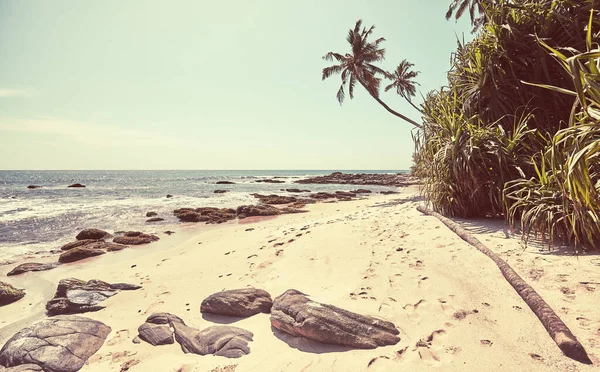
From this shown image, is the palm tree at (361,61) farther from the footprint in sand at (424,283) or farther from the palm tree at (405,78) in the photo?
the footprint in sand at (424,283)

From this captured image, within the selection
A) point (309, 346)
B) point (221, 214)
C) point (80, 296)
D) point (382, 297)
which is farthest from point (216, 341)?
point (221, 214)

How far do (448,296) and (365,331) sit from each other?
1245mm

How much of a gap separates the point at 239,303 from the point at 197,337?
691 millimetres

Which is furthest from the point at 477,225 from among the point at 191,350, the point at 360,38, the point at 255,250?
the point at 360,38

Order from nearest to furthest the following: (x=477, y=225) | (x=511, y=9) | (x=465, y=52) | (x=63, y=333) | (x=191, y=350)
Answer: (x=191, y=350)
(x=63, y=333)
(x=477, y=225)
(x=511, y=9)
(x=465, y=52)

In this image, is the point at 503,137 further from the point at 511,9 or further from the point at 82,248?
the point at 82,248

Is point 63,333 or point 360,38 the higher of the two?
point 360,38

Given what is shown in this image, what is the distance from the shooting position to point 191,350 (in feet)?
9.92

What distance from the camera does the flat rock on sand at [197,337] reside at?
2.96 m

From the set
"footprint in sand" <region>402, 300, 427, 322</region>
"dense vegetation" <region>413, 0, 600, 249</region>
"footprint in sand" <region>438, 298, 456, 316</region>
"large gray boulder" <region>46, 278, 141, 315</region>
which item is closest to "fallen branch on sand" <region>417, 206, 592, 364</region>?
"footprint in sand" <region>438, 298, 456, 316</region>

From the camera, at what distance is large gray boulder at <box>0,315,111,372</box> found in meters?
2.92

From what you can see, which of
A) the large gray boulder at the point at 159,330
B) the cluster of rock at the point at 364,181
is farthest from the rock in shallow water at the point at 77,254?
the cluster of rock at the point at 364,181

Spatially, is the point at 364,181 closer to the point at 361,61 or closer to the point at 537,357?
the point at 361,61

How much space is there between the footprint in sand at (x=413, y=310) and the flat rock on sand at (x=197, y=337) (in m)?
1.73
